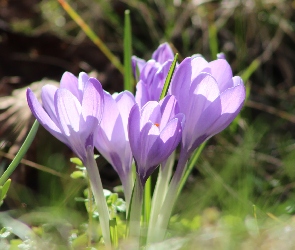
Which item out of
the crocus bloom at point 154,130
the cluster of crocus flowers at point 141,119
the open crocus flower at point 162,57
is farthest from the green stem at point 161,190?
the open crocus flower at point 162,57

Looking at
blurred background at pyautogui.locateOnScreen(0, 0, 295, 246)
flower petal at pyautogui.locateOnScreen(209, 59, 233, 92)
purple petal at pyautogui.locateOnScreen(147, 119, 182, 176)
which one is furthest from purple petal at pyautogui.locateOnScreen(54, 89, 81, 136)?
blurred background at pyautogui.locateOnScreen(0, 0, 295, 246)

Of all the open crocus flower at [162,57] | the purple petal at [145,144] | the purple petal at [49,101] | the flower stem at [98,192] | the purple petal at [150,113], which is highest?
the open crocus flower at [162,57]

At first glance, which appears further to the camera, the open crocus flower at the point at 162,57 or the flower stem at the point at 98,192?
the open crocus flower at the point at 162,57

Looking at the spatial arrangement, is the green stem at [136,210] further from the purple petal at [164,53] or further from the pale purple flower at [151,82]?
the purple petal at [164,53]

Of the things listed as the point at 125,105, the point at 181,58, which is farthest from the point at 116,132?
the point at 181,58

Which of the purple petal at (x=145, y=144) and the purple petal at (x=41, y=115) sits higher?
the purple petal at (x=41, y=115)

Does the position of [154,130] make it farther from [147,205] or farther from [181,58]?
[181,58]

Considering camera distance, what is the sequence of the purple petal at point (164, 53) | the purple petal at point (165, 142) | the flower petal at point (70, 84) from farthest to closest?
1. the purple petal at point (164, 53)
2. the flower petal at point (70, 84)
3. the purple petal at point (165, 142)

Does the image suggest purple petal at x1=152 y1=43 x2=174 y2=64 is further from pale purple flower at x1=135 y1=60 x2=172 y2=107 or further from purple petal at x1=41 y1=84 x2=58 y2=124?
Answer: purple petal at x1=41 y1=84 x2=58 y2=124
